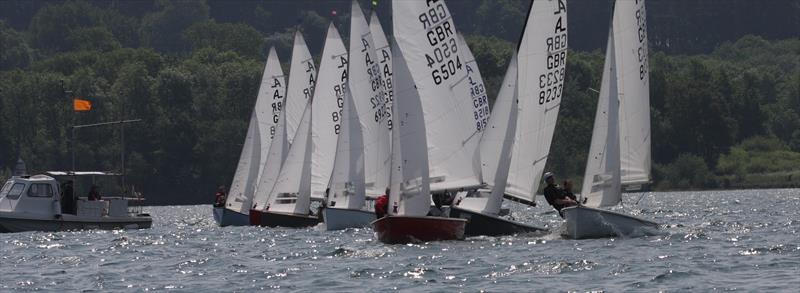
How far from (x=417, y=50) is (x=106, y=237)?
14774 mm

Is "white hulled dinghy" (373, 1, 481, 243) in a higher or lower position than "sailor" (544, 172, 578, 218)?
higher

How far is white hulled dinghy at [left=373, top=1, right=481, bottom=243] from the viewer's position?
46250 mm

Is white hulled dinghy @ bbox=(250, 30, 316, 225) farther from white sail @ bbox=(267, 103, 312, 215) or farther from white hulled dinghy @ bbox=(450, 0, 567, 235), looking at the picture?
white hulled dinghy @ bbox=(450, 0, 567, 235)

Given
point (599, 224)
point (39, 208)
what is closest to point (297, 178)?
point (39, 208)

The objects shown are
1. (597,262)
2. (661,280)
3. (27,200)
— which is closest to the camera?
(661,280)

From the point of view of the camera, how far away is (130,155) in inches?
5335

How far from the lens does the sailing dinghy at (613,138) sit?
152 feet

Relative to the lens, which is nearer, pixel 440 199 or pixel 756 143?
pixel 440 199

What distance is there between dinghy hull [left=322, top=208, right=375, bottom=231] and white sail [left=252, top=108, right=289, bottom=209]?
7804 mm

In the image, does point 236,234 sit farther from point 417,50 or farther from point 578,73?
point 578,73

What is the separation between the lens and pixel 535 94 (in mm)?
50062

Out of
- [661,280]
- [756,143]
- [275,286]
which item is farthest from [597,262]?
[756,143]

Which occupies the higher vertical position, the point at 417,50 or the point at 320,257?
the point at 417,50

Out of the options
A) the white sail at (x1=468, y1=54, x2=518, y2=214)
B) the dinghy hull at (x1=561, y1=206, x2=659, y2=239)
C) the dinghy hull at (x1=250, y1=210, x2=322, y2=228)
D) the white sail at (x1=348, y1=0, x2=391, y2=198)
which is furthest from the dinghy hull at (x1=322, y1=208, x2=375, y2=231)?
the dinghy hull at (x1=561, y1=206, x2=659, y2=239)
